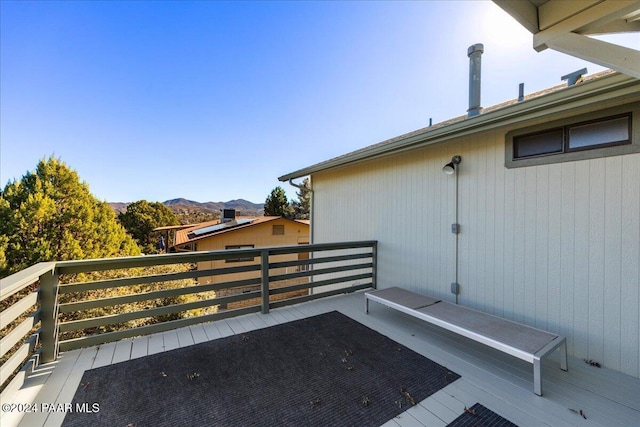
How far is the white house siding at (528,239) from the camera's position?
2162 mm

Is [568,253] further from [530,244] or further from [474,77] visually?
[474,77]

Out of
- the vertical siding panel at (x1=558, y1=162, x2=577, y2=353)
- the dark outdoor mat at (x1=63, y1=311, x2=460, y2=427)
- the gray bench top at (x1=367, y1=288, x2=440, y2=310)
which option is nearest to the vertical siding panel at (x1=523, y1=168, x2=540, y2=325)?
the vertical siding panel at (x1=558, y1=162, x2=577, y2=353)

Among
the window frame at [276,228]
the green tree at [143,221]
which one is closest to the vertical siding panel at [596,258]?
the window frame at [276,228]

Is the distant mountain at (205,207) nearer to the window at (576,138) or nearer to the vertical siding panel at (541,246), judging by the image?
the window at (576,138)

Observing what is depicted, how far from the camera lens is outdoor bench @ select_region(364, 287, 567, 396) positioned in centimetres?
193

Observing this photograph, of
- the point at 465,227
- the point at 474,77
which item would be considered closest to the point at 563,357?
the point at 465,227

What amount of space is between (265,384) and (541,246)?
2.91 m

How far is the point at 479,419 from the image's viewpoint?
1657 millimetres

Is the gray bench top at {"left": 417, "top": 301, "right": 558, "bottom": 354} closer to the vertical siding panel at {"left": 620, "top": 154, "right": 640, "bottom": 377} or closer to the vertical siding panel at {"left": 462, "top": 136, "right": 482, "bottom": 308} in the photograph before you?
the vertical siding panel at {"left": 462, "top": 136, "right": 482, "bottom": 308}

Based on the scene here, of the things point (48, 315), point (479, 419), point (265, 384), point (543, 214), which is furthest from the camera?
point (543, 214)

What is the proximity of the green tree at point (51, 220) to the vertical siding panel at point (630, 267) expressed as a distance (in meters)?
10.7

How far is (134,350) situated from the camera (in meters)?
2.50

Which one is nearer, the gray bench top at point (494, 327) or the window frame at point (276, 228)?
the gray bench top at point (494, 327)

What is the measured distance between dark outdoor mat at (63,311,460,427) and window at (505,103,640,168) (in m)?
2.28
